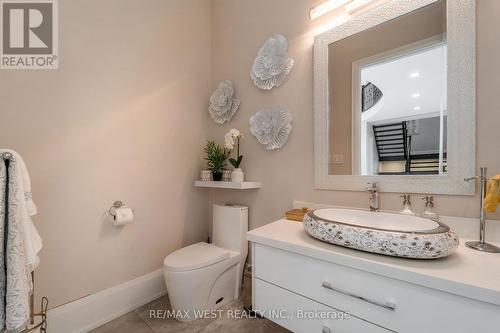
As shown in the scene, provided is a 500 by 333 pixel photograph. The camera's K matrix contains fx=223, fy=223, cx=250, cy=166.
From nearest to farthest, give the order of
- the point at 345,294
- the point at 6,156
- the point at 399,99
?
the point at 345,294 → the point at 6,156 → the point at 399,99

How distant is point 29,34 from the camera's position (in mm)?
1305

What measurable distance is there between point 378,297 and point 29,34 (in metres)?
2.18

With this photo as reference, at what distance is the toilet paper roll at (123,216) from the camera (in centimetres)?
146

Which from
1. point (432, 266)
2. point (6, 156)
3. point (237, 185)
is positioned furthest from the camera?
point (237, 185)

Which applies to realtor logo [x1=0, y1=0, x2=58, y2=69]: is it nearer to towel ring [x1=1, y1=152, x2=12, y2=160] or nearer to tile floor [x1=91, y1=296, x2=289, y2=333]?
towel ring [x1=1, y1=152, x2=12, y2=160]

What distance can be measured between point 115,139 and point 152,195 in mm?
492

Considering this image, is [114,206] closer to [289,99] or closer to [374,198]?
[289,99]

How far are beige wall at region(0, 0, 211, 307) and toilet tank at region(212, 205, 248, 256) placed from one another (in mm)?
336

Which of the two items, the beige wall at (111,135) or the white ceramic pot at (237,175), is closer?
the beige wall at (111,135)

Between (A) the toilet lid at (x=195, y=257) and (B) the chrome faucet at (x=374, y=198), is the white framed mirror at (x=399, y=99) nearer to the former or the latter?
(B) the chrome faucet at (x=374, y=198)

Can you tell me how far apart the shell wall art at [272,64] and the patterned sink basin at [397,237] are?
42.2 inches

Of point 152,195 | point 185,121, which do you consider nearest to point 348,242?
point 152,195

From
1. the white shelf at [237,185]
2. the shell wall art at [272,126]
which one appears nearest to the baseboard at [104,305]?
the white shelf at [237,185]

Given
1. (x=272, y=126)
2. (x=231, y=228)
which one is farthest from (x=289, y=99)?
(x=231, y=228)
